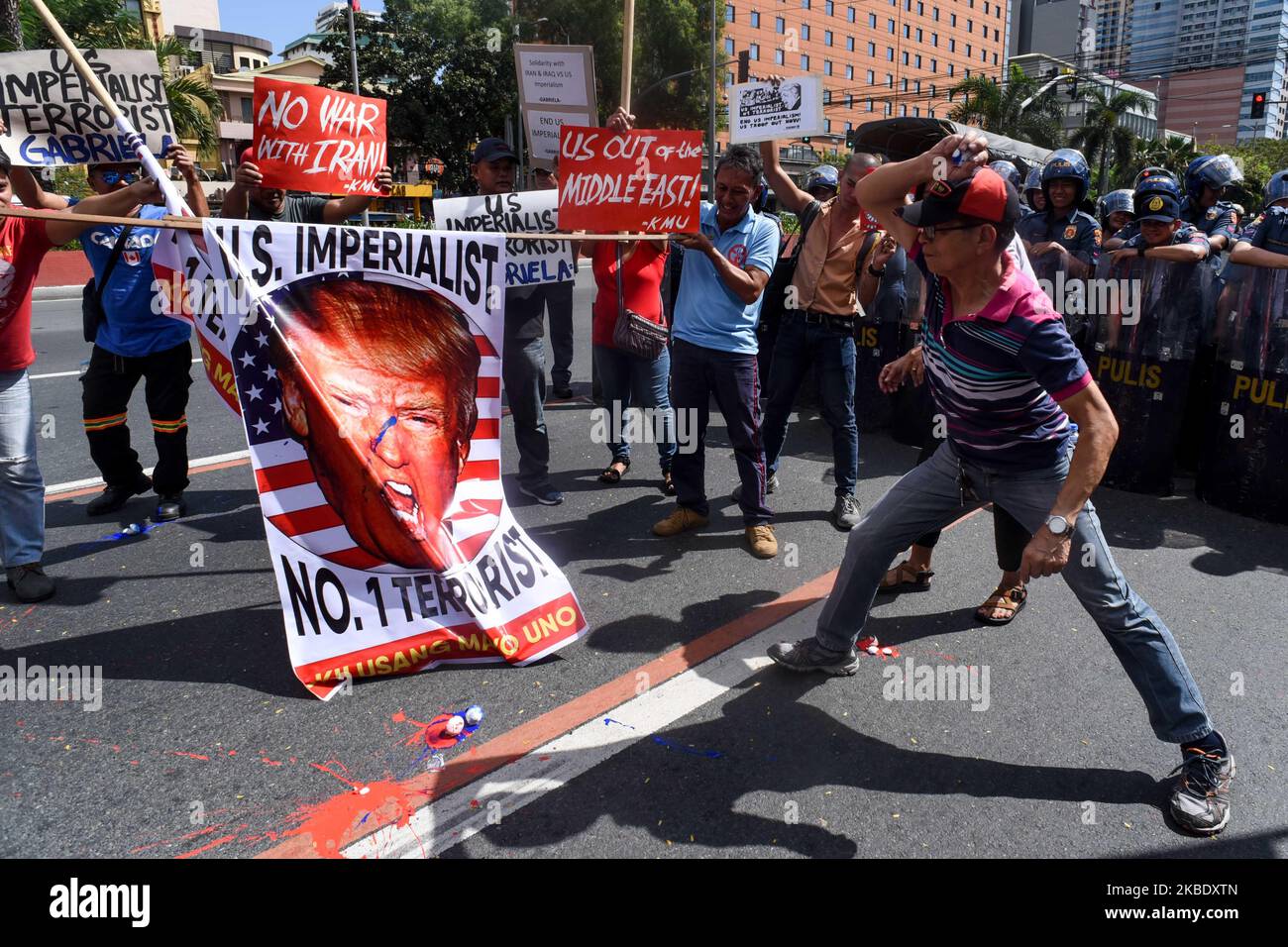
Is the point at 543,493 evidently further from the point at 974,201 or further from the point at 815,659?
the point at 974,201

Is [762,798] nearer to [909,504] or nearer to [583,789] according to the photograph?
[583,789]

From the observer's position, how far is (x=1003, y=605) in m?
4.10

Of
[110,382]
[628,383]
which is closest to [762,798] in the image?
[628,383]

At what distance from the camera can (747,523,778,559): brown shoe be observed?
4.89 metres

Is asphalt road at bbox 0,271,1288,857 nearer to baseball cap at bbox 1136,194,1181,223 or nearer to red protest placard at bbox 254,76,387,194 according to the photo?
red protest placard at bbox 254,76,387,194

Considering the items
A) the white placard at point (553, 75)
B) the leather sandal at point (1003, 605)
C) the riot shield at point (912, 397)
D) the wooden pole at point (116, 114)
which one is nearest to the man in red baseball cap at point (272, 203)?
the wooden pole at point (116, 114)

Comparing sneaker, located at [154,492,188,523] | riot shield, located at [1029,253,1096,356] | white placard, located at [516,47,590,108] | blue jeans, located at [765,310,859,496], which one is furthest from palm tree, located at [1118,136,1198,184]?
sneaker, located at [154,492,188,523]

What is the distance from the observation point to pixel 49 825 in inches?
104

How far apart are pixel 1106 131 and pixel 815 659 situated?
177 ft

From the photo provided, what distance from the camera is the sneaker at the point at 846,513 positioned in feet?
17.6

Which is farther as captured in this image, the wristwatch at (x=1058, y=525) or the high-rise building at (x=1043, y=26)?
the high-rise building at (x=1043, y=26)

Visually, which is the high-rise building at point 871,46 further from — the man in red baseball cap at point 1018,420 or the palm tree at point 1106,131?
the man in red baseball cap at point 1018,420

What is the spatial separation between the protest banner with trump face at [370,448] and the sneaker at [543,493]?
1767 mm

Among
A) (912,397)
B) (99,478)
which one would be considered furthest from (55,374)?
(912,397)
